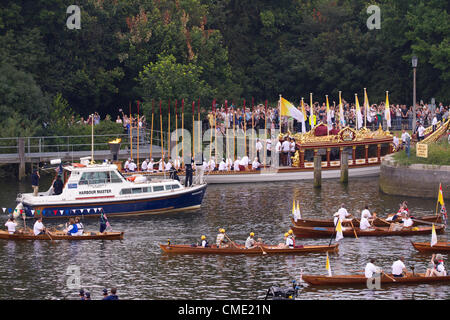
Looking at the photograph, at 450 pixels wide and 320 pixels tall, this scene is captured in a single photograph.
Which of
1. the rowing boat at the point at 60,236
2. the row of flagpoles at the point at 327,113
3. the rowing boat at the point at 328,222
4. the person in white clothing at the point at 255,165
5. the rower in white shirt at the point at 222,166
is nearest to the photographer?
the rowing boat at the point at 60,236

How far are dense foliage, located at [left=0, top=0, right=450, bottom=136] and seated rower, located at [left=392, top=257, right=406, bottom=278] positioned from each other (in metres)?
42.2

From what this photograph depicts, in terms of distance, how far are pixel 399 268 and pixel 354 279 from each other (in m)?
2.21

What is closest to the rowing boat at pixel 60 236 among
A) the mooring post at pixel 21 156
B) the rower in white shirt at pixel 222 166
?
the rower in white shirt at pixel 222 166

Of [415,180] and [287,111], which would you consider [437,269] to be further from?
[287,111]

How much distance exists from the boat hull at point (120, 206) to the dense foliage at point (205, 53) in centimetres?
2029

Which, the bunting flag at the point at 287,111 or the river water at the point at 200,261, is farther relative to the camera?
the bunting flag at the point at 287,111

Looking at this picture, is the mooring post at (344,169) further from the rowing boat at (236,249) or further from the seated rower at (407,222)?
the rowing boat at (236,249)

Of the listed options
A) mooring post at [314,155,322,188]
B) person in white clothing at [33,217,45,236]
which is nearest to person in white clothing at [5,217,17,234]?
person in white clothing at [33,217,45,236]

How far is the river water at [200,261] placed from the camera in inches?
1825

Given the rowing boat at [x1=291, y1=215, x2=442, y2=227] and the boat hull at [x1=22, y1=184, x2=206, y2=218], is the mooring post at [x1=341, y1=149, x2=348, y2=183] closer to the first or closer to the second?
the boat hull at [x1=22, y1=184, x2=206, y2=218]

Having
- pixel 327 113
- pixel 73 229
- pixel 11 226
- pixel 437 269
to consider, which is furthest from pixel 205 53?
pixel 437 269

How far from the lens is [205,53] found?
314ft

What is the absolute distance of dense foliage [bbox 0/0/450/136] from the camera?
288 ft
